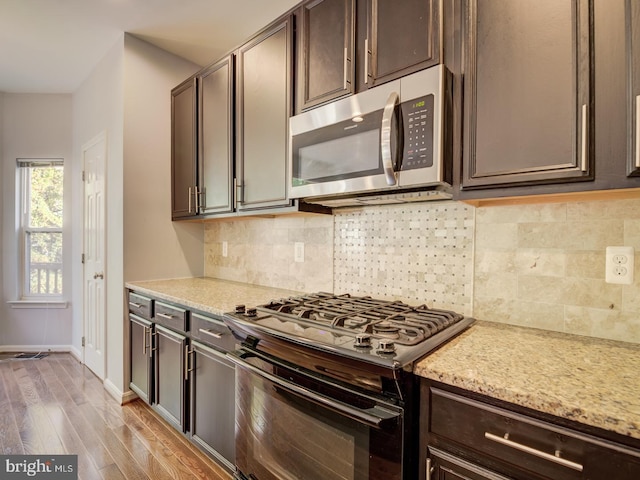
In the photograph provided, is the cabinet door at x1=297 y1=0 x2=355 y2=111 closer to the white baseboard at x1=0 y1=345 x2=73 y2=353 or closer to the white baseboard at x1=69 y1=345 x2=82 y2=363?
the white baseboard at x1=69 y1=345 x2=82 y2=363

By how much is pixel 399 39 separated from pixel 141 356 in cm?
251

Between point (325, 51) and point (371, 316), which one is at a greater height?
point (325, 51)

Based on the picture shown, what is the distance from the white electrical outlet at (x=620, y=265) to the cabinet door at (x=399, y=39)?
36.4 inches

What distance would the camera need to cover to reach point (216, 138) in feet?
7.59

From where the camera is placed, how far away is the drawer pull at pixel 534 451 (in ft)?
2.41

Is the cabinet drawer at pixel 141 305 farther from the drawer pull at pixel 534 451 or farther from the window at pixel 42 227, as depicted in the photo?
the drawer pull at pixel 534 451

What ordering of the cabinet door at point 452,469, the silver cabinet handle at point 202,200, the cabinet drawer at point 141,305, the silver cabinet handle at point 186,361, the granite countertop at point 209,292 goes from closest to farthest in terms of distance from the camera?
the cabinet door at point 452,469 < the granite countertop at point 209,292 < the silver cabinet handle at point 186,361 < the cabinet drawer at point 141,305 < the silver cabinet handle at point 202,200

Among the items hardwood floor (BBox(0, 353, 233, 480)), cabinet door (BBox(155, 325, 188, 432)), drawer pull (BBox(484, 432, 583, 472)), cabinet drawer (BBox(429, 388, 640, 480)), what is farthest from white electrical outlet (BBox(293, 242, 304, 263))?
drawer pull (BBox(484, 432, 583, 472))

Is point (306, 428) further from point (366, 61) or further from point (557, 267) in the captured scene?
point (366, 61)

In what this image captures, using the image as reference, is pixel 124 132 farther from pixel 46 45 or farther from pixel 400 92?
pixel 400 92

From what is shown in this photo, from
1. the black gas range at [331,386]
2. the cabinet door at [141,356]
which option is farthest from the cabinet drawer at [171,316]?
the black gas range at [331,386]

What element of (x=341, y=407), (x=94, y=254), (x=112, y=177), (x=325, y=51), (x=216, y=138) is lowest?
(x=341, y=407)

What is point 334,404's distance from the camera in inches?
42.9

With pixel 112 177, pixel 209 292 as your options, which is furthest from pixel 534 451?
pixel 112 177
